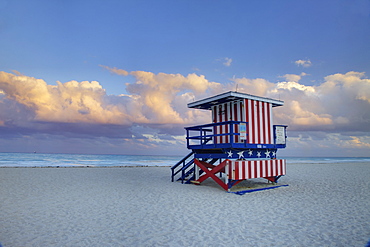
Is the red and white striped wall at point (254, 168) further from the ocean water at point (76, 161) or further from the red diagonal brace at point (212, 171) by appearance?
the ocean water at point (76, 161)

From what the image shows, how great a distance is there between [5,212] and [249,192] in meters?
8.54

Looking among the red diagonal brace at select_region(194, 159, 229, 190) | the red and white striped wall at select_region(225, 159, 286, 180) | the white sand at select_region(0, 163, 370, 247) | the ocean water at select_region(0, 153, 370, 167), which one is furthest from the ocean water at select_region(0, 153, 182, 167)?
the red and white striped wall at select_region(225, 159, 286, 180)

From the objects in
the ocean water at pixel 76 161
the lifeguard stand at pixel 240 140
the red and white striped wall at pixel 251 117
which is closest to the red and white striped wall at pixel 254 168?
the lifeguard stand at pixel 240 140

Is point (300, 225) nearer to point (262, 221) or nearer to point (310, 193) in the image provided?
point (262, 221)

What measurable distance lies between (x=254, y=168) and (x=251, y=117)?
90.6 inches

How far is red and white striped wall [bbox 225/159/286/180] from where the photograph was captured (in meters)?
10.1

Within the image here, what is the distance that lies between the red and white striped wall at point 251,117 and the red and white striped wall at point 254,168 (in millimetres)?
986

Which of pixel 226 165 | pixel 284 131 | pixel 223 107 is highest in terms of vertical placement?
pixel 223 107

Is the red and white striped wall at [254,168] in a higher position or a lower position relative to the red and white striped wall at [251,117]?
lower

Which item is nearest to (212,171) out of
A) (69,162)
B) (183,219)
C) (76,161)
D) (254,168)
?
(254,168)

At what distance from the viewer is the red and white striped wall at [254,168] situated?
10.1m

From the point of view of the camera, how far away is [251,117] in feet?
36.4

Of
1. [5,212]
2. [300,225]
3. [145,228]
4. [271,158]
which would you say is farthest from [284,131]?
[5,212]

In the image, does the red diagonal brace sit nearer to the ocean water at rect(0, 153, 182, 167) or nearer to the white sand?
the white sand
